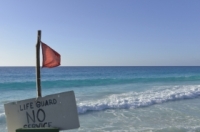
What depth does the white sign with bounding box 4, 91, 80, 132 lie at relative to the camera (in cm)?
363

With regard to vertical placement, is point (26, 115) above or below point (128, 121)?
above

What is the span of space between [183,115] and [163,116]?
1.01 metres

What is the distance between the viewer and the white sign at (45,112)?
3.63 meters

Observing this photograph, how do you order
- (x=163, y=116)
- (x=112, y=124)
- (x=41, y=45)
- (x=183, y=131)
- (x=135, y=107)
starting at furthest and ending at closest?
(x=135, y=107) < (x=163, y=116) < (x=112, y=124) < (x=183, y=131) < (x=41, y=45)

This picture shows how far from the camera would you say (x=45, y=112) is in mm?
3701

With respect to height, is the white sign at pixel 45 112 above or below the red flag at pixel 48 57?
below

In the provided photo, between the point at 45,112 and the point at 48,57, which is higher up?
the point at 48,57

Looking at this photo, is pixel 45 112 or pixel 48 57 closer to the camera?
Result: pixel 45 112

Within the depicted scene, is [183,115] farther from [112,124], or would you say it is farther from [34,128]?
[34,128]

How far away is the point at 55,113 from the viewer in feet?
12.1

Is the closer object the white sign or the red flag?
the white sign

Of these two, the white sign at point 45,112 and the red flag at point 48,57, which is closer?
the white sign at point 45,112

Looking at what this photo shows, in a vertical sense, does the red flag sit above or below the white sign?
above

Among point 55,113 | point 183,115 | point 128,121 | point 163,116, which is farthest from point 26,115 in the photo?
point 183,115
